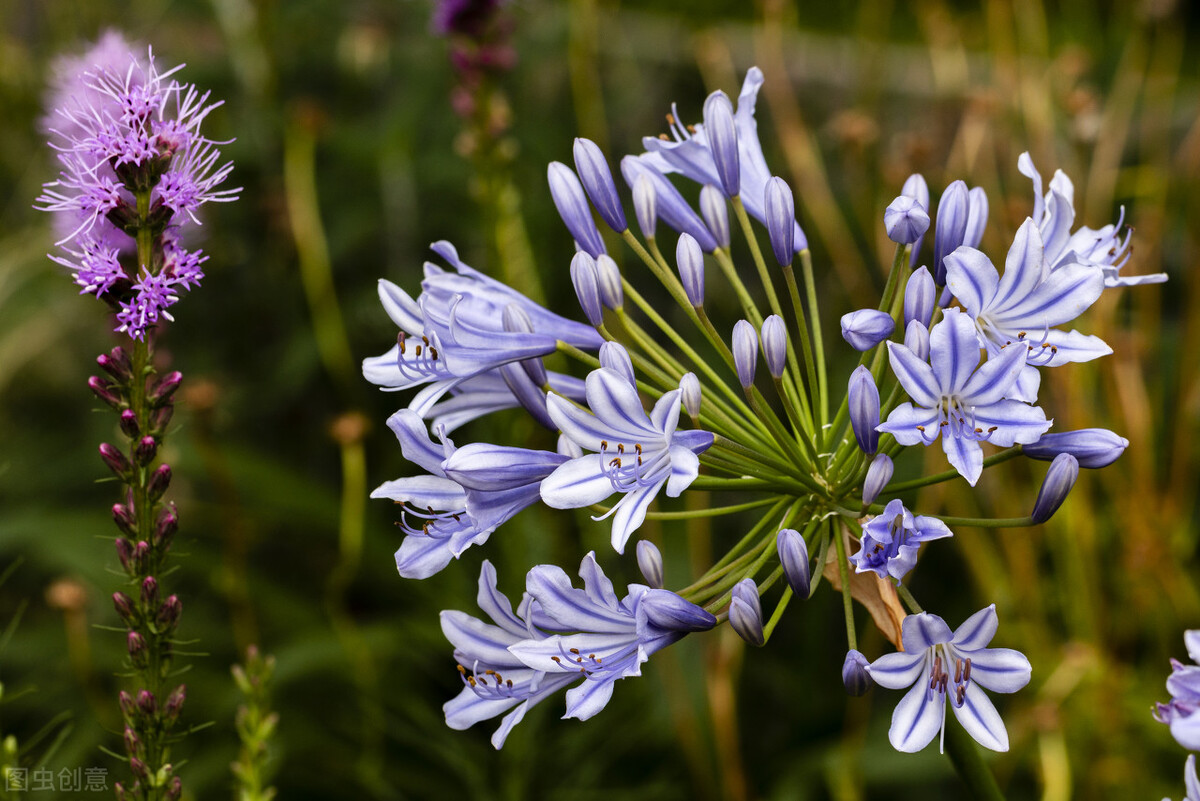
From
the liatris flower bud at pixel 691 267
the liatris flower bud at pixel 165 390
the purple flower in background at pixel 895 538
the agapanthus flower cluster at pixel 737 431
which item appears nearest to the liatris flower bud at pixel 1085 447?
the agapanthus flower cluster at pixel 737 431

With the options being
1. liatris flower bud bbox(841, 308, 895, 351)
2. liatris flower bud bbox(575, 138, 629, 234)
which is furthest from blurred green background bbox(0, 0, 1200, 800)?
liatris flower bud bbox(841, 308, 895, 351)

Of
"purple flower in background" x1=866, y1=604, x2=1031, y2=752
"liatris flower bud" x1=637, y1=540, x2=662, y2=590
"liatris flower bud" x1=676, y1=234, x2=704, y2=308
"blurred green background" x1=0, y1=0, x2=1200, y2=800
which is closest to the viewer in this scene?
"purple flower in background" x1=866, y1=604, x2=1031, y2=752

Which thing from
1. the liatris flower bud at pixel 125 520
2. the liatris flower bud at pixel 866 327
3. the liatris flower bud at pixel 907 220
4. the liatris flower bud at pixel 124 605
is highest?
the liatris flower bud at pixel 907 220

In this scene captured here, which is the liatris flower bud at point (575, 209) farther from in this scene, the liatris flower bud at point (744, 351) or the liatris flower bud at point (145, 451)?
the liatris flower bud at point (145, 451)

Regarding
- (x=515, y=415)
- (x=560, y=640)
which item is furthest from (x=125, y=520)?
(x=515, y=415)

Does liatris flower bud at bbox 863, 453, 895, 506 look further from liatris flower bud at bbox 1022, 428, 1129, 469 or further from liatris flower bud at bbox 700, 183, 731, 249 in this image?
liatris flower bud at bbox 700, 183, 731, 249

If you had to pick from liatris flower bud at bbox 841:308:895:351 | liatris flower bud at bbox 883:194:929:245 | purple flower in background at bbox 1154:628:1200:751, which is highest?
liatris flower bud at bbox 883:194:929:245

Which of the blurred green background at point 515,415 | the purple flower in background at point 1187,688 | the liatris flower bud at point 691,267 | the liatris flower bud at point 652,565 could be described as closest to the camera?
the purple flower in background at point 1187,688

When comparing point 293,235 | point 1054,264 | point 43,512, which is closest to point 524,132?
point 293,235

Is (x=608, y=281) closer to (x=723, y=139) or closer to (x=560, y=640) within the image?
(x=723, y=139)
